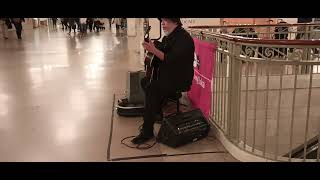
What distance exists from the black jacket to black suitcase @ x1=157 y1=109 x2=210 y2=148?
338 millimetres

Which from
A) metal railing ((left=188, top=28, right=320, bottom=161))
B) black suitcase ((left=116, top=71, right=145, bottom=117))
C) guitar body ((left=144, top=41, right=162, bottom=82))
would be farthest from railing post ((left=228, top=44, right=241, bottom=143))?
black suitcase ((left=116, top=71, right=145, bottom=117))

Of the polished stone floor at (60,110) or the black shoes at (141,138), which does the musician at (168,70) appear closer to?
the black shoes at (141,138)

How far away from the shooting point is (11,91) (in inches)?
231

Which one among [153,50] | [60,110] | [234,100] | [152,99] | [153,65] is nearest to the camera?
[234,100]

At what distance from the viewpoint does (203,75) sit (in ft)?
13.0

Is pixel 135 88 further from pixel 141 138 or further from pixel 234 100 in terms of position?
pixel 234 100

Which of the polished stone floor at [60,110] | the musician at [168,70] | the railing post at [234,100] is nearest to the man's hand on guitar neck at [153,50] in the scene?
the musician at [168,70]

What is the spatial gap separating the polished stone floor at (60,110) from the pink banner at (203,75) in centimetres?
66

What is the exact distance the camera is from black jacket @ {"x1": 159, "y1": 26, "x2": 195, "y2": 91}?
347 centimetres

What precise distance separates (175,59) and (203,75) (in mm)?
641

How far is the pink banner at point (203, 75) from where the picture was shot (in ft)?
12.1

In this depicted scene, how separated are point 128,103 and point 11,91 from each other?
2.61 meters

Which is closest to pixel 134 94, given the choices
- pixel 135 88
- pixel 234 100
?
pixel 135 88
